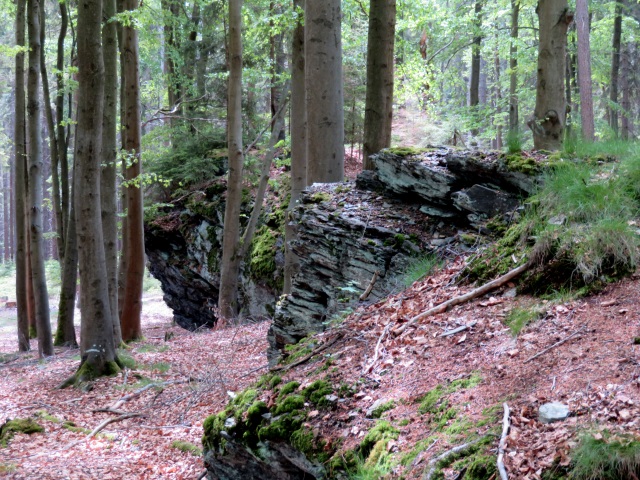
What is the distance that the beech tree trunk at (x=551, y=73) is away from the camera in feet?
26.7

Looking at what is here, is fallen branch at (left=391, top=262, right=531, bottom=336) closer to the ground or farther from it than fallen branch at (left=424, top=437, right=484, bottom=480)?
farther from it

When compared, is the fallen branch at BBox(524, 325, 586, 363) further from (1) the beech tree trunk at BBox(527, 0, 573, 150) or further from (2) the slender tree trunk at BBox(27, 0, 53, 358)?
(2) the slender tree trunk at BBox(27, 0, 53, 358)

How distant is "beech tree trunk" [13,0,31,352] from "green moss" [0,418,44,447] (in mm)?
6877

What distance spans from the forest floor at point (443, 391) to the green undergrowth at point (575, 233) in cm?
19

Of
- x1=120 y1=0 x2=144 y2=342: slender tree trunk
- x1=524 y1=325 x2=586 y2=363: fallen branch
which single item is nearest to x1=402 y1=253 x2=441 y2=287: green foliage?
x1=524 y1=325 x2=586 y2=363: fallen branch

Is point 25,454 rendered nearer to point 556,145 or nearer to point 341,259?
point 341,259

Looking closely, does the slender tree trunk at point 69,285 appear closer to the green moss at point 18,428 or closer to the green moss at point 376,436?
the green moss at point 18,428

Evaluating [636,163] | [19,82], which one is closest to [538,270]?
[636,163]

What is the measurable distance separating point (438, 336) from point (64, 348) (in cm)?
1100

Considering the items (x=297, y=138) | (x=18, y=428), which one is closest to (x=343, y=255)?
(x=18, y=428)

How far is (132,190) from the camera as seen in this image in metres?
12.1

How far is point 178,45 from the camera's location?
18.5m

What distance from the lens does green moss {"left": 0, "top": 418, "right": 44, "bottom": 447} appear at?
21.1 feet

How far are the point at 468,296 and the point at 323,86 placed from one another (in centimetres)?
511
